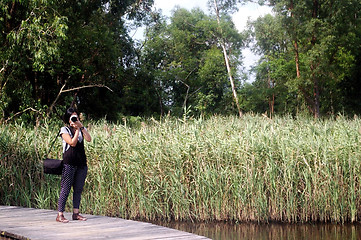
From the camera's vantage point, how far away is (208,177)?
280 inches

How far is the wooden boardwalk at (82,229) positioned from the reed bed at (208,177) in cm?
233

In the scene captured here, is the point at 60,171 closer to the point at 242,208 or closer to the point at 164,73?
the point at 242,208

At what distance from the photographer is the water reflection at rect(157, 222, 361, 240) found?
6.29m

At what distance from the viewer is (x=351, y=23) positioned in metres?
23.0

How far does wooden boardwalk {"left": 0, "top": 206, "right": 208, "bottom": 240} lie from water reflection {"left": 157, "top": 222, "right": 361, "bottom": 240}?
2.09 meters

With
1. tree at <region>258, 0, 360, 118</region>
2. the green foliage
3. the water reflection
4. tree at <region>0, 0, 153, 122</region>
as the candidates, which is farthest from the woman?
the green foliage

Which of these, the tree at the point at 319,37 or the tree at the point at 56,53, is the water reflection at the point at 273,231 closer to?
the tree at the point at 56,53

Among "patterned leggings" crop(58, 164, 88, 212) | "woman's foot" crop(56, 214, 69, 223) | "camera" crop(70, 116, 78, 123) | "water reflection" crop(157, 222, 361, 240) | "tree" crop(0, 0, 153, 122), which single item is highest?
"tree" crop(0, 0, 153, 122)

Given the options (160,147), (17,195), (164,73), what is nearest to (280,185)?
(160,147)

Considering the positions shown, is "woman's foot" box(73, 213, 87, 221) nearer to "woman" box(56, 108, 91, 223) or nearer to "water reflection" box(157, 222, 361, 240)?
"woman" box(56, 108, 91, 223)

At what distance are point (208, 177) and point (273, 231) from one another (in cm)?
128

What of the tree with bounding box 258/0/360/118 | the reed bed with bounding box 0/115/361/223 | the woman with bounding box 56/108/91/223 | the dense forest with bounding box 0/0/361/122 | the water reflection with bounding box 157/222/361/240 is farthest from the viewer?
the tree with bounding box 258/0/360/118

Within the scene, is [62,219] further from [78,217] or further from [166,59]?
[166,59]

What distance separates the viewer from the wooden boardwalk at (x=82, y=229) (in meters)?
4.01
